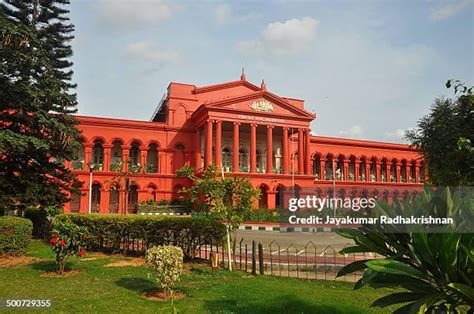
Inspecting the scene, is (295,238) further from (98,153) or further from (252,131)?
(98,153)

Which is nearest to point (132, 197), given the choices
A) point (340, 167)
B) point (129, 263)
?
point (340, 167)

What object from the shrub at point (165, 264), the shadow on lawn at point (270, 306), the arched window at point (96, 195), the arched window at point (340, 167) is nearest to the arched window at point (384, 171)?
the arched window at point (340, 167)

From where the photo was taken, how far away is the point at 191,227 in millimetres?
10773

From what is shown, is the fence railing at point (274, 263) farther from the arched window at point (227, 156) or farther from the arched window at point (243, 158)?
the arched window at point (243, 158)

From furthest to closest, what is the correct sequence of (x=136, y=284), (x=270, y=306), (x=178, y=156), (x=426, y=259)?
(x=178, y=156), (x=136, y=284), (x=270, y=306), (x=426, y=259)

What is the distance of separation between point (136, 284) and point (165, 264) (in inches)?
60.6

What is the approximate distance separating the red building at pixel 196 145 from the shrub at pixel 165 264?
843 inches

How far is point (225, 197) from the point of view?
1027 cm

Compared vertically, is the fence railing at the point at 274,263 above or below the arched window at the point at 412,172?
below

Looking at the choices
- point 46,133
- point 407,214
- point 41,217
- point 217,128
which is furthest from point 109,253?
point 217,128

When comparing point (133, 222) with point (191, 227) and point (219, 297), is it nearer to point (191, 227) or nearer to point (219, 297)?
point (191, 227)

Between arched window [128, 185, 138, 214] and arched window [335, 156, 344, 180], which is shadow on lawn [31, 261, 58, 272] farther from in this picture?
arched window [335, 156, 344, 180]

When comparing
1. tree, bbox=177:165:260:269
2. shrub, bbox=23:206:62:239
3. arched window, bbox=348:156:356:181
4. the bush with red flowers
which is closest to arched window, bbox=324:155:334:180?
arched window, bbox=348:156:356:181

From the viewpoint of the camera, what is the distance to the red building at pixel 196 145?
30.2 m
